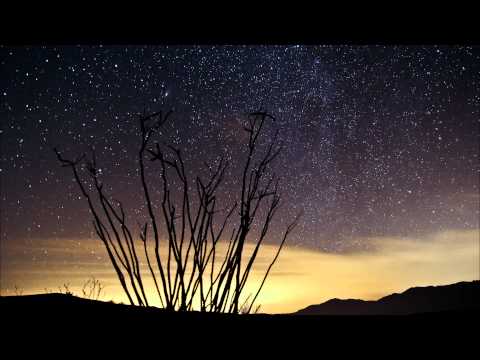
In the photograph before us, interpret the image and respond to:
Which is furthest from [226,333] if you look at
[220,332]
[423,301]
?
[423,301]

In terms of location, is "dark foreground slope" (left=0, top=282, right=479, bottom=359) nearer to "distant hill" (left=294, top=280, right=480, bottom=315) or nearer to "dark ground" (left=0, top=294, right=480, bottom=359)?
"dark ground" (left=0, top=294, right=480, bottom=359)

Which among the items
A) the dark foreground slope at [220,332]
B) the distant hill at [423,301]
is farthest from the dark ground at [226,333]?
the distant hill at [423,301]

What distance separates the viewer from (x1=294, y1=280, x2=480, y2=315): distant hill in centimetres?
678

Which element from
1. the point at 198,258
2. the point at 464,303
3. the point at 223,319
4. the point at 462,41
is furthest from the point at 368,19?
the point at 464,303

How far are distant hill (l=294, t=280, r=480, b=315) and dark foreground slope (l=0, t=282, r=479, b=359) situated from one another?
18.2 feet

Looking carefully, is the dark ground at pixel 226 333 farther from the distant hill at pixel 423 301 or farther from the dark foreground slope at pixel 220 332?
the distant hill at pixel 423 301

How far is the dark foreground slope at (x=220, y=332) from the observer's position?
61cm

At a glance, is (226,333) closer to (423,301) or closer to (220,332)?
(220,332)

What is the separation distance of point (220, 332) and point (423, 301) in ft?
25.3

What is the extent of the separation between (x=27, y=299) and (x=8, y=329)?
129mm

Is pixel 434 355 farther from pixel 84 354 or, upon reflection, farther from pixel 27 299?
→ pixel 27 299

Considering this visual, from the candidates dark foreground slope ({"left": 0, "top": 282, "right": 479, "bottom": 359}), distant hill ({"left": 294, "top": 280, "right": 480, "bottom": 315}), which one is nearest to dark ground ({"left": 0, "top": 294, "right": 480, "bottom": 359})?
dark foreground slope ({"left": 0, "top": 282, "right": 479, "bottom": 359})

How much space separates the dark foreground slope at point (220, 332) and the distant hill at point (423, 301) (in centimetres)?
556

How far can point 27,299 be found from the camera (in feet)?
2.47
